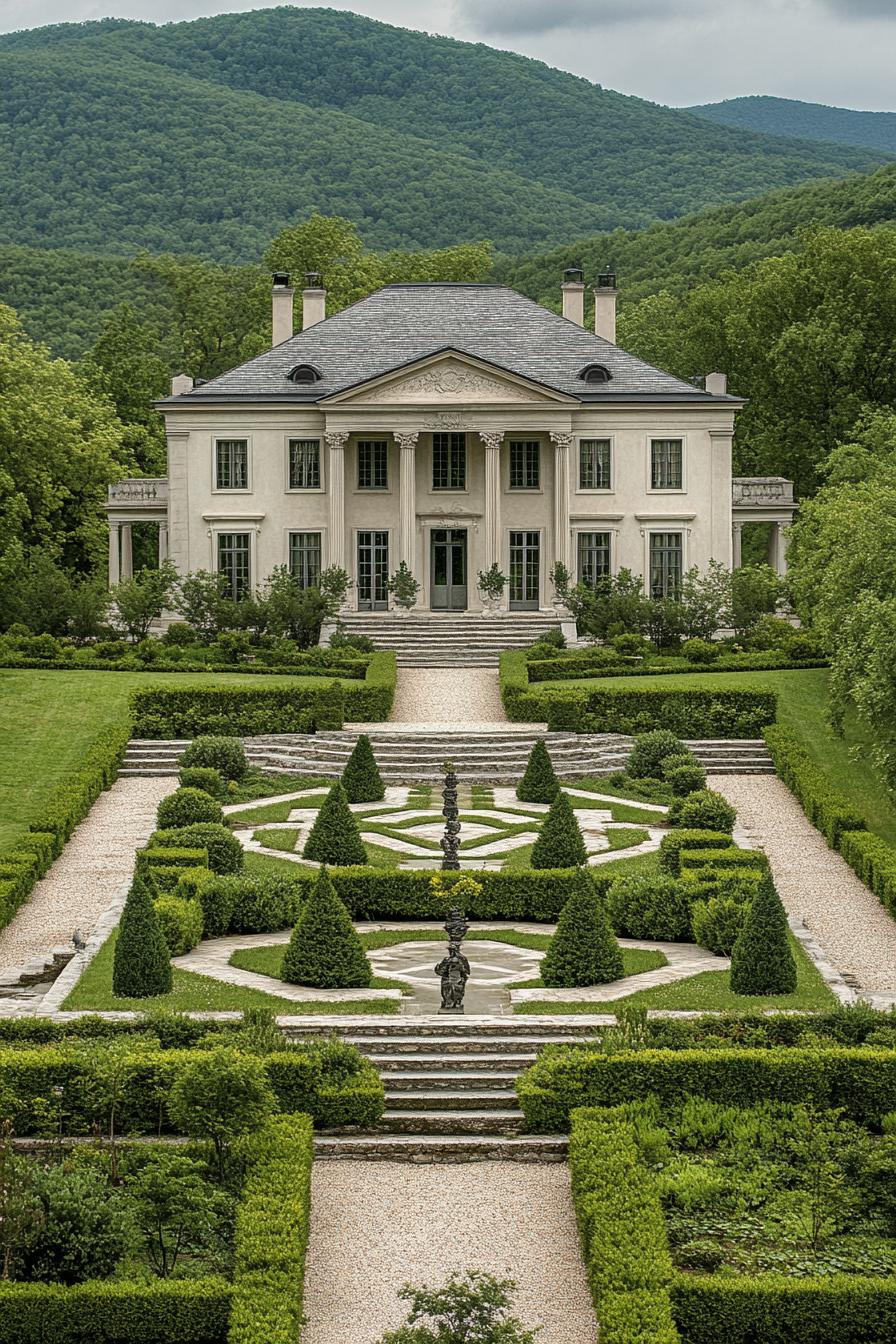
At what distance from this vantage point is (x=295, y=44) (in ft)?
505

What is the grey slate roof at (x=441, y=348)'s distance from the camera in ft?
178

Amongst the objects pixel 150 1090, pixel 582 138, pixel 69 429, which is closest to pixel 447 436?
pixel 69 429

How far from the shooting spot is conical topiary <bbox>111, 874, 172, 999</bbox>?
20.8 metres

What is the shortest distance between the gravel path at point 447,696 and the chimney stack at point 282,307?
53.3 ft

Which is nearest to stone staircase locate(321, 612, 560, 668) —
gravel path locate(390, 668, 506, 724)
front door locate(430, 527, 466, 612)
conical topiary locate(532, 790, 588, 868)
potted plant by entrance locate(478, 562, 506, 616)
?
potted plant by entrance locate(478, 562, 506, 616)

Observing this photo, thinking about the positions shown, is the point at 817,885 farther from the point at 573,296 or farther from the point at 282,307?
the point at 282,307

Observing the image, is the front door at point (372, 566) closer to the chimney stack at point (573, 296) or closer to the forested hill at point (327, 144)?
the chimney stack at point (573, 296)

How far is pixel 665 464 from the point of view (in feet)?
180

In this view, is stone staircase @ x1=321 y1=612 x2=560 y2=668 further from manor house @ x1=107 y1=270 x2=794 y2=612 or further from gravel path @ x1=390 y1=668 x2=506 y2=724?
manor house @ x1=107 y1=270 x2=794 y2=612

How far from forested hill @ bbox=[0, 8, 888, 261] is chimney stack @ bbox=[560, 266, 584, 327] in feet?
159

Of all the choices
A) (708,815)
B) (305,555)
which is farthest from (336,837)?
(305,555)

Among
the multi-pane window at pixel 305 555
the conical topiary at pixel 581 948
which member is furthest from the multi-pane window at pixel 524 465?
the conical topiary at pixel 581 948

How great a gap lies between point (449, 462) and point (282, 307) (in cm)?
820

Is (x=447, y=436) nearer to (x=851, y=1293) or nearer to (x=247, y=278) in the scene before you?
(x=247, y=278)
